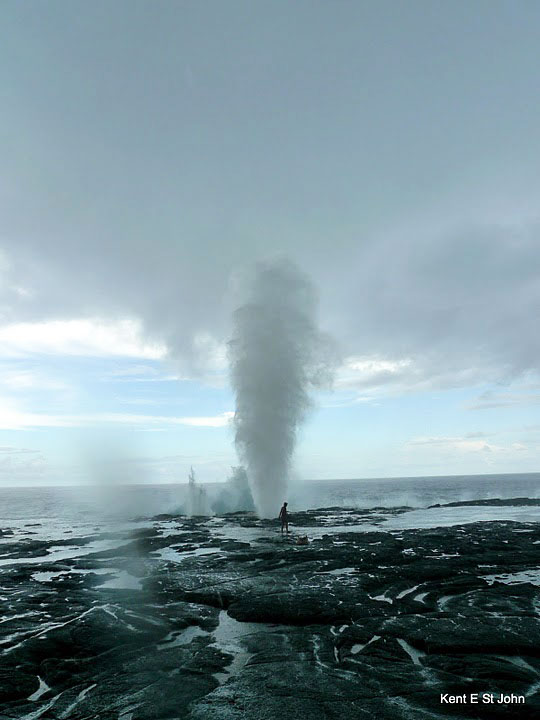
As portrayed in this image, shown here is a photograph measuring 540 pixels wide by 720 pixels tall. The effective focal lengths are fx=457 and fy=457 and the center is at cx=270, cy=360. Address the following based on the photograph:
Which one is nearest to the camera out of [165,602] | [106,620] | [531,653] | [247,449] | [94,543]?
[531,653]

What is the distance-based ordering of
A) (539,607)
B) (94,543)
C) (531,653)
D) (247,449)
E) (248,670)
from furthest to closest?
(247,449), (94,543), (539,607), (531,653), (248,670)

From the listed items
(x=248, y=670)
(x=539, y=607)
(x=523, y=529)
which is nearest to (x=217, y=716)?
(x=248, y=670)

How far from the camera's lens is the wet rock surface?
33.8 feet

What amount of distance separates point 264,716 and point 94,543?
3372 cm

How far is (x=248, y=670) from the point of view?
1198 cm

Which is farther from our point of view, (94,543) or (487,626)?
(94,543)

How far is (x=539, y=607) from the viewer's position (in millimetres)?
17391

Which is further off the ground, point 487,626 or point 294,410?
point 294,410

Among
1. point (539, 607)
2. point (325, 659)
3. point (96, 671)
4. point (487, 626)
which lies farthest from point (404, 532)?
Answer: point (96, 671)

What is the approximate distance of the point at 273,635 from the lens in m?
14.8

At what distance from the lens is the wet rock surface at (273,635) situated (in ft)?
33.8

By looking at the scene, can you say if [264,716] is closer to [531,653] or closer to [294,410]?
[531,653]

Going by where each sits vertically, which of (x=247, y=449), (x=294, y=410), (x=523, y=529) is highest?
(x=294, y=410)

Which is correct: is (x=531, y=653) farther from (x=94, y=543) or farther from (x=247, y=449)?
(x=247, y=449)
